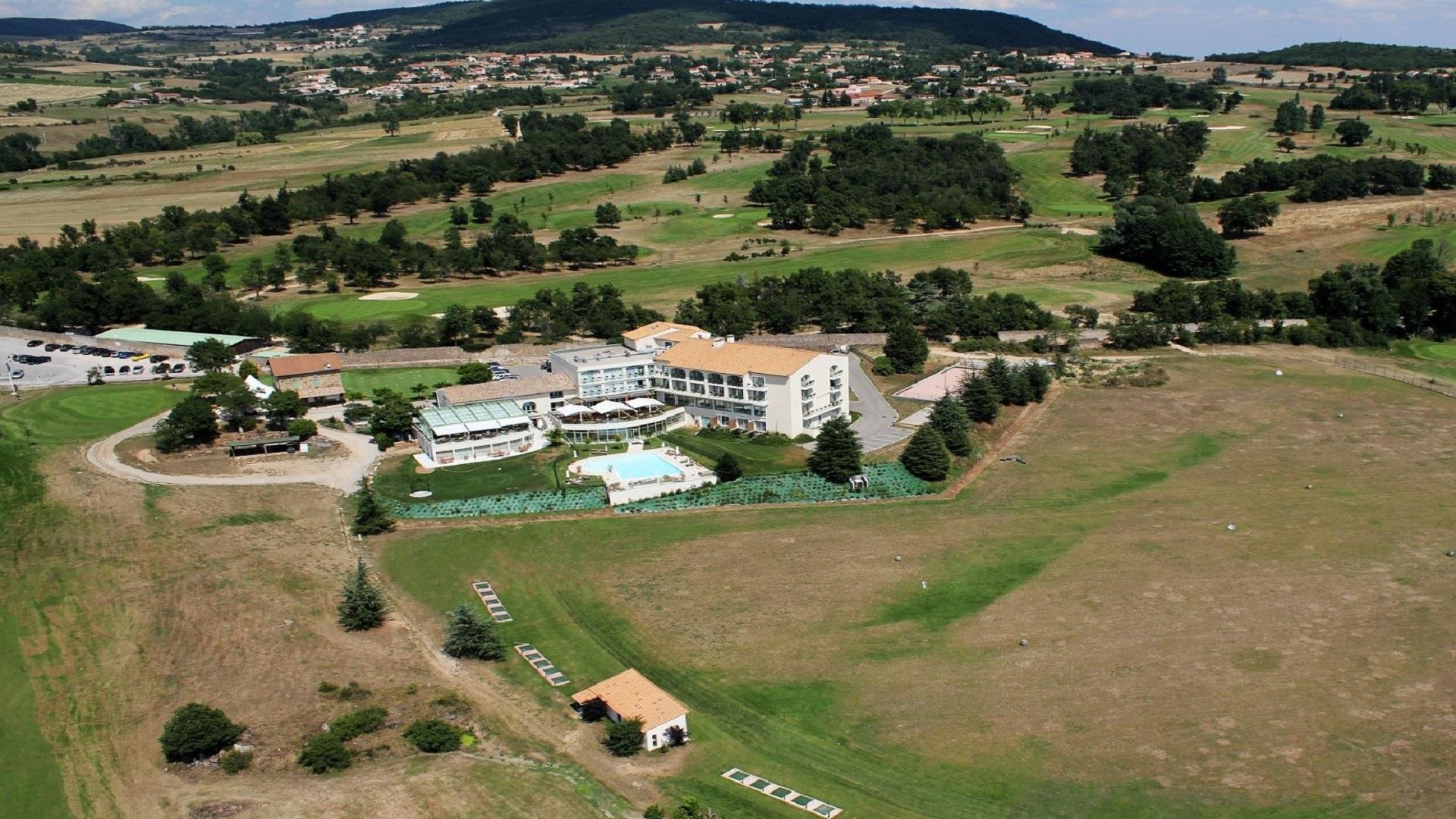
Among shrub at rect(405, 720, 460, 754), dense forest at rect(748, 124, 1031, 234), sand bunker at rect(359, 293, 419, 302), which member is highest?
dense forest at rect(748, 124, 1031, 234)

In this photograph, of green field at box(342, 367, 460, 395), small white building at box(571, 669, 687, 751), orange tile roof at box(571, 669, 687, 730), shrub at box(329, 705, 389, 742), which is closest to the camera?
shrub at box(329, 705, 389, 742)

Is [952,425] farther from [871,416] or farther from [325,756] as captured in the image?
[325,756]

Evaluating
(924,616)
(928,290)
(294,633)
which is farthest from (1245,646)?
(928,290)

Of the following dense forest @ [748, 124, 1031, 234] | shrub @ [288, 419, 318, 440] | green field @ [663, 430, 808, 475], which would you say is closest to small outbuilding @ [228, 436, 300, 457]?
shrub @ [288, 419, 318, 440]

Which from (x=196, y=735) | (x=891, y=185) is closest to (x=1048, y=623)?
(x=196, y=735)

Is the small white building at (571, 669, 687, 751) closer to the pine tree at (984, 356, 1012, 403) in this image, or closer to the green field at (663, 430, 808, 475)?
the green field at (663, 430, 808, 475)

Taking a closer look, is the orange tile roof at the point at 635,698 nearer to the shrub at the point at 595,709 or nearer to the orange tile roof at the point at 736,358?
the shrub at the point at 595,709

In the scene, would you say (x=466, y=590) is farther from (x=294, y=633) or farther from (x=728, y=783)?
(x=728, y=783)
